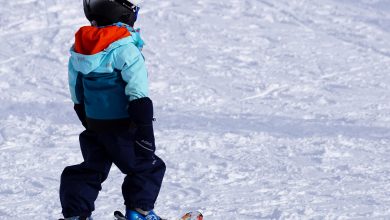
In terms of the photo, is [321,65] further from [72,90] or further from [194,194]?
[72,90]

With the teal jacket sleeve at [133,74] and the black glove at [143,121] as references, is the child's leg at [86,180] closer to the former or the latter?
the black glove at [143,121]

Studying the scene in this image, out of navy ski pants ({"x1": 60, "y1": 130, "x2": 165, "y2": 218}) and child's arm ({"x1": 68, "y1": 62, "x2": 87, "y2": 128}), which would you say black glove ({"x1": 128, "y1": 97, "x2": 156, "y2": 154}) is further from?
child's arm ({"x1": 68, "y1": 62, "x2": 87, "y2": 128})

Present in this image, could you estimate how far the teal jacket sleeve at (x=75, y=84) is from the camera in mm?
4098

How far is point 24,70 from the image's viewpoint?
9.59 metres

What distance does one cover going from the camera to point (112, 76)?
12.9 feet

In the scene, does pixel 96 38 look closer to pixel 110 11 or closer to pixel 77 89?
pixel 110 11

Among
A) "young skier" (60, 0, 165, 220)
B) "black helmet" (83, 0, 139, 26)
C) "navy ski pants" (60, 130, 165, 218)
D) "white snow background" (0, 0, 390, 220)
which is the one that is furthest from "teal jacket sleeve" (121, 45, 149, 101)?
"white snow background" (0, 0, 390, 220)

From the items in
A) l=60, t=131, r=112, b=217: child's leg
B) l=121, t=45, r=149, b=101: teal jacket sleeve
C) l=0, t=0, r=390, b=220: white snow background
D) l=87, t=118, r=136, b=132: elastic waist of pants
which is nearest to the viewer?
l=121, t=45, r=149, b=101: teal jacket sleeve

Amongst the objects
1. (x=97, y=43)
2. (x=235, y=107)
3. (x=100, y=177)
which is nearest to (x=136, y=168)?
(x=100, y=177)

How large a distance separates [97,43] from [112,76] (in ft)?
0.58

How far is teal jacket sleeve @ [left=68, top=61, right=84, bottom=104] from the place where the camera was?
410cm

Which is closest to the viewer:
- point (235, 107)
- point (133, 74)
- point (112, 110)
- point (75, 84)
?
point (133, 74)

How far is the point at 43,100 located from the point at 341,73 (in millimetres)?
3682

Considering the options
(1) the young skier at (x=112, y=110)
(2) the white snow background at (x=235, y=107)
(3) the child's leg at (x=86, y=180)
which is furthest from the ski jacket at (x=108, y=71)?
(2) the white snow background at (x=235, y=107)
